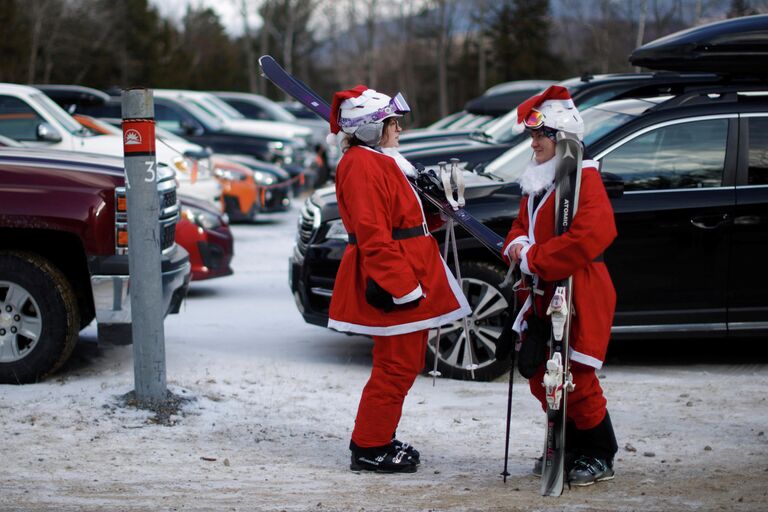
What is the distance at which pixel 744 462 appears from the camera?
559 centimetres

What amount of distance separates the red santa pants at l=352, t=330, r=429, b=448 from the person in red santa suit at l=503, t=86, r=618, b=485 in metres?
0.52

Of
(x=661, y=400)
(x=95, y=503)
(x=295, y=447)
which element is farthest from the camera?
(x=661, y=400)

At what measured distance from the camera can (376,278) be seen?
16.8ft

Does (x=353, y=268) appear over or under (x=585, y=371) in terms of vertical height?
over

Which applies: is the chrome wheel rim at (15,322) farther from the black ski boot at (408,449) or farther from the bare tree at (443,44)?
the bare tree at (443,44)

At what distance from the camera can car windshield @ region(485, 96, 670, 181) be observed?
7.69 m

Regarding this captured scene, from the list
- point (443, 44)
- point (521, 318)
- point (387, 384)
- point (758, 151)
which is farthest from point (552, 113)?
point (443, 44)

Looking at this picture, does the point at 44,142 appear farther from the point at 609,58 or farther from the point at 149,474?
the point at 609,58

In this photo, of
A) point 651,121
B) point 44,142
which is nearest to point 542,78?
point 44,142

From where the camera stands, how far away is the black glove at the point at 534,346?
16.0 feet

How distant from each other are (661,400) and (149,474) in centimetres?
316

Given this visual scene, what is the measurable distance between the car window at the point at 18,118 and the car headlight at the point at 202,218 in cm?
309

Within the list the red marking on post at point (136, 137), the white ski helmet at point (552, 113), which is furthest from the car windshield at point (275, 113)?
the white ski helmet at point (552, 113)

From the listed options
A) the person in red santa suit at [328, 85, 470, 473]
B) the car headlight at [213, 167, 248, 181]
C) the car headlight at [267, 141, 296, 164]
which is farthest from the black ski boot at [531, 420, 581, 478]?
the car headlight at [267, 141, 296, 164]
